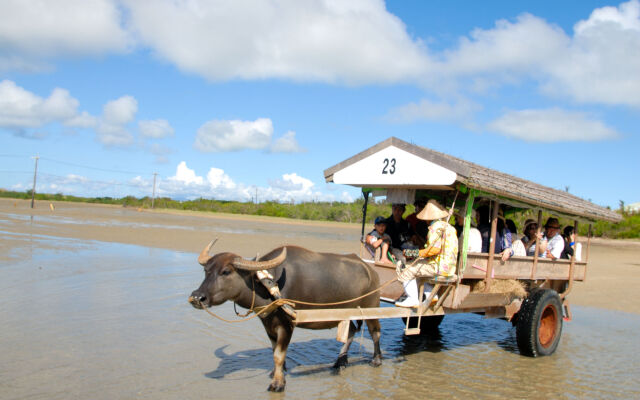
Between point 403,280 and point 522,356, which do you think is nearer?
point 403,280

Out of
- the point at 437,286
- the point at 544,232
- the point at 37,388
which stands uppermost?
the point at 544,232

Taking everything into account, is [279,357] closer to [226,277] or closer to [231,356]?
[226,277]

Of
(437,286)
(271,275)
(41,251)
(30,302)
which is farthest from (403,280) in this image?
(41,251)

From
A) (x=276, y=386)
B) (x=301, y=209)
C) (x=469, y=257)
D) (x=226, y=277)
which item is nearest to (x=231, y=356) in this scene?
(x=276, y=386)

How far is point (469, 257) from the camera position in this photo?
634 cm

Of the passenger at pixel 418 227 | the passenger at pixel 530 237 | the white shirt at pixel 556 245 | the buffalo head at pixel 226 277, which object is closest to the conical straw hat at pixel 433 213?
the passenger at pixel 418 227

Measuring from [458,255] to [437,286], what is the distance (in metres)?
0.55

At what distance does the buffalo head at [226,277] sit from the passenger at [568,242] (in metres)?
5.28

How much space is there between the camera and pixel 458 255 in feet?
20.8

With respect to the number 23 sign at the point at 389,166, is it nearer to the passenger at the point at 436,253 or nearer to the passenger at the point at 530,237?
the passenger at the point at 436,253

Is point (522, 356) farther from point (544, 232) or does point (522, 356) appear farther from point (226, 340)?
point (226, 340)

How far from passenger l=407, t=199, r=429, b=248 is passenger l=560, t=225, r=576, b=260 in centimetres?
244

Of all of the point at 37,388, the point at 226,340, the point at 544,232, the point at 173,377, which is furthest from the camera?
the point at 544,232

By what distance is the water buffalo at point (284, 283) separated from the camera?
4859 millimetres
